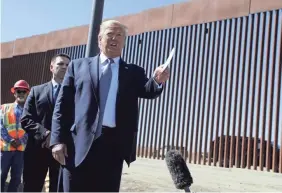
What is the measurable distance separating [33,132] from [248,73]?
4633 mm

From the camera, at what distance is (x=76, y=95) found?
2.11 meters

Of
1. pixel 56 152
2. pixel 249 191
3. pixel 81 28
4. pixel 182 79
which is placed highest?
pixel 81 28

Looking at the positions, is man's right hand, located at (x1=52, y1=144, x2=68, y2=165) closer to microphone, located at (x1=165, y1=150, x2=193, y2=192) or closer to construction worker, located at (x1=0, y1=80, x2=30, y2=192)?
microphone, located at (x1=165, y1=150, x2=193, y2=192)

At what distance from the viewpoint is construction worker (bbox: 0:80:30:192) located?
14.7 ft

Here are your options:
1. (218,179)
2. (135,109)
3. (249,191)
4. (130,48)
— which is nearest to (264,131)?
(218,179)

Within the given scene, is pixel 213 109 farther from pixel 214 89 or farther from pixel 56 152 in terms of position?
pixel 56 152

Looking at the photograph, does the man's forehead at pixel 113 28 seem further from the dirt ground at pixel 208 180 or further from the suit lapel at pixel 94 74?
the dirt ground at pixel 208 180

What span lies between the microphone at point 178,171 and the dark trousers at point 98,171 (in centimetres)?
31

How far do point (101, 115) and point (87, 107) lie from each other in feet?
0.28

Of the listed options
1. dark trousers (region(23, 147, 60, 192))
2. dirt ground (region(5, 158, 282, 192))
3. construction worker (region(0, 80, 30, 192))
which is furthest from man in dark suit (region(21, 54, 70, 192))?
dirt ground (region(5, 158, 282, 192))

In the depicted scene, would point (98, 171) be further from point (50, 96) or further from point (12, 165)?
point (12, 165)

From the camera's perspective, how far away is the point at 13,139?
14.9 feet

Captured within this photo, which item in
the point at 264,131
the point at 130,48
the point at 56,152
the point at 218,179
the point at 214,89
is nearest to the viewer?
the point at 56,152

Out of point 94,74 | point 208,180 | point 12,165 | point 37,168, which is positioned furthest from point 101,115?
point 208,180
